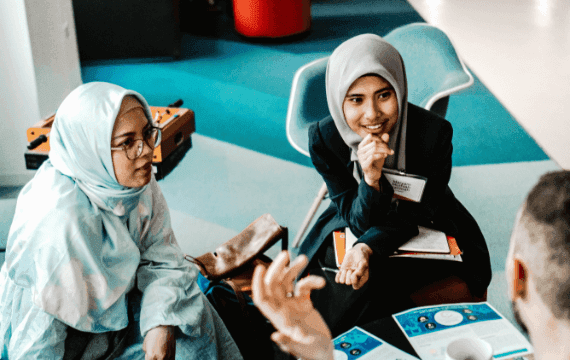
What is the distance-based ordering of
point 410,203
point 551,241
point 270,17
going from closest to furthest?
point 551,241 < point 410,203 < point 270,17

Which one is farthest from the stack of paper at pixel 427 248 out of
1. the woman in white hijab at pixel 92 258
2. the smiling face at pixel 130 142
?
the smiling face at pixel 130 142

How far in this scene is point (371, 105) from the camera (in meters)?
1.91

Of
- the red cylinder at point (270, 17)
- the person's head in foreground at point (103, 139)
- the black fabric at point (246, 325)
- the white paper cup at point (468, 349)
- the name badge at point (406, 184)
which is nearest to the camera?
the white paper cup at point (468, 349)

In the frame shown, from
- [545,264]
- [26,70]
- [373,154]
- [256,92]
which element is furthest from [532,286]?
[256,92]

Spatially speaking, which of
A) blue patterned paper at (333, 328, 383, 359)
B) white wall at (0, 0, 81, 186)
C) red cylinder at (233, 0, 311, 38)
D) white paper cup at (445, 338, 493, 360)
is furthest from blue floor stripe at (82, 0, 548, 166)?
white paper cup at (445, 338, 493, 360)

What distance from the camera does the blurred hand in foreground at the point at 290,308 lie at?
3.26 feet

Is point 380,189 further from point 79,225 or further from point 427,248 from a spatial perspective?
point 79,225

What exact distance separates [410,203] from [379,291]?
1.12 feet

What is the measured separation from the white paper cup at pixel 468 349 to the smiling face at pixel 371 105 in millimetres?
865

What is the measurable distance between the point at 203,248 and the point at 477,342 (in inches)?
77.6

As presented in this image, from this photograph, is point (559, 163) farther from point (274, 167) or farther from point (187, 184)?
point (187, 184)

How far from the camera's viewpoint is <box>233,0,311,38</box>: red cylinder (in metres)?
6.14

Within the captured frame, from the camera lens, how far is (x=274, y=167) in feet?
12.6

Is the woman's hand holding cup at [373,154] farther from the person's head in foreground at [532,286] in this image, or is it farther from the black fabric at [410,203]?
the person's head in foreground at [532,286]
